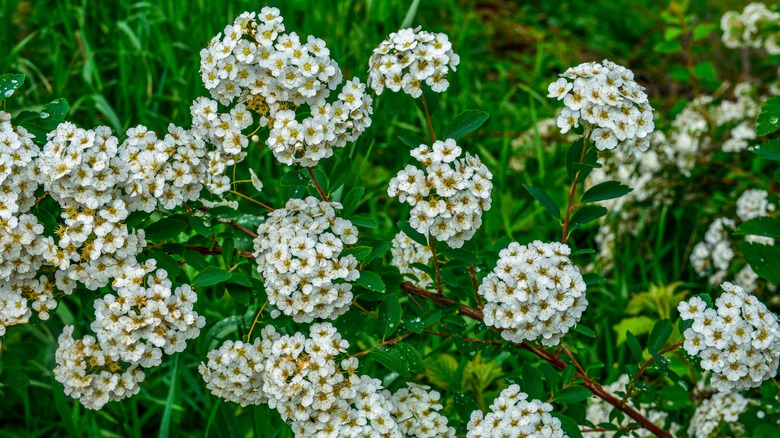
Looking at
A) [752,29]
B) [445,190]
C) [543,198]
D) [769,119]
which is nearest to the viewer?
[445,190]

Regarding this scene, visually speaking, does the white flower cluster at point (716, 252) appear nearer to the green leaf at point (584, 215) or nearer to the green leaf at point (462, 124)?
the green leaf at point (584, 215)

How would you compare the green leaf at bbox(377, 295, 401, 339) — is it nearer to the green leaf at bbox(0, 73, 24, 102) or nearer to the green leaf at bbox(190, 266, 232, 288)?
the green leaf at bbox(190, 266, 232, 288)

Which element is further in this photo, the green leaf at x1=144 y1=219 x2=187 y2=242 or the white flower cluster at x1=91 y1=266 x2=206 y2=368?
the green leaf at x1=144 y1=219 x2=187 y2=242

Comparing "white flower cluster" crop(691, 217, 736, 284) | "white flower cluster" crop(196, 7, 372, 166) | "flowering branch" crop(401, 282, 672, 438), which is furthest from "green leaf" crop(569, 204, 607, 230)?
"white flower cluster" crop(691, 217, 736, 284)

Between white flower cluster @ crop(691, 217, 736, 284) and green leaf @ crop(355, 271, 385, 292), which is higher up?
green leaf @ crop(355, 271, 385, 292)

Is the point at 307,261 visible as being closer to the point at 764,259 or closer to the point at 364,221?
the point at 364,221

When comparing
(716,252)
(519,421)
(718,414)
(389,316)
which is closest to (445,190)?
(389,316)
